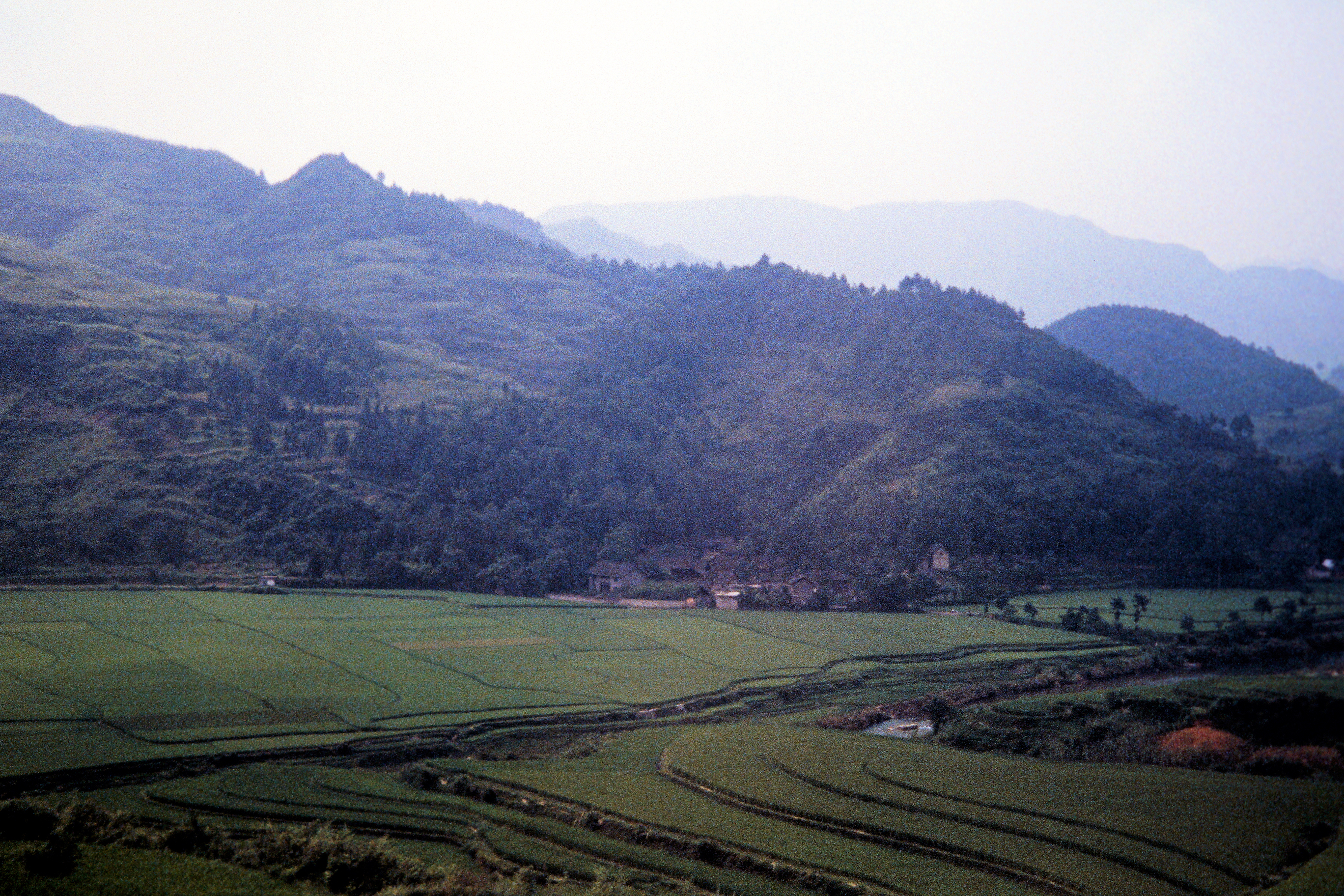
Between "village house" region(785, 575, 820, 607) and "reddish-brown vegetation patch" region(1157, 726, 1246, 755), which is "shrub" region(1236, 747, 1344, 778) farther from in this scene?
"village house" region(785, 575, 820, 607)

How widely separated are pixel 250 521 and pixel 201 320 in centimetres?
3053

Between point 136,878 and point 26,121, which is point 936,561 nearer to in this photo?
point 136,878

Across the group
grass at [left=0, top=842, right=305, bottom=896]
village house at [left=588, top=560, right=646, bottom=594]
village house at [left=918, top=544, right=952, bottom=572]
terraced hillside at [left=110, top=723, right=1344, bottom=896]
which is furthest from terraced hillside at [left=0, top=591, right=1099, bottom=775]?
grass at [left=0, top=842, right=305, bottom=896]

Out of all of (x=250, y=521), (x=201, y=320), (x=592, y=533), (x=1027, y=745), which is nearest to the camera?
(x=1027, y=745)

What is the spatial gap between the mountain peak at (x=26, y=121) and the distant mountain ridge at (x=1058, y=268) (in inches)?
4538

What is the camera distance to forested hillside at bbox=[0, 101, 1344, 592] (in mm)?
45219

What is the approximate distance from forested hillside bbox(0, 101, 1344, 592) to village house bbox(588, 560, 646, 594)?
114 cm

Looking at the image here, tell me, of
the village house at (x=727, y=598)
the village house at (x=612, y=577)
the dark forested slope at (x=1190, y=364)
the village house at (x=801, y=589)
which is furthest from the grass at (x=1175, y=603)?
the village house at (x=612, y=577)

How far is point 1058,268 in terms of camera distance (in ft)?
382

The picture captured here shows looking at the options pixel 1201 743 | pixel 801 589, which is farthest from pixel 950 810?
pixel 801 589

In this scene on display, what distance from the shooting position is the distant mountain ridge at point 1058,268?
1945cm

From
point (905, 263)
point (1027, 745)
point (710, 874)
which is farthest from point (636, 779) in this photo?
point (905, 263)

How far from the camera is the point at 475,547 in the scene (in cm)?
5750

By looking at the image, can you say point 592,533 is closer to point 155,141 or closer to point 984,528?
point 984,528
